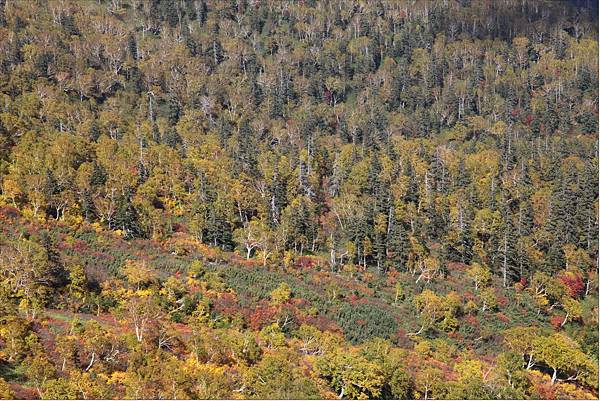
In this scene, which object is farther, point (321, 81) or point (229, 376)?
point (321, 81)

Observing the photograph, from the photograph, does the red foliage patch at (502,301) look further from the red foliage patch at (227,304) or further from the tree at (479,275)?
the red foliage patch at (227,304)

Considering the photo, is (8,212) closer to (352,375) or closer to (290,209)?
(290,209)

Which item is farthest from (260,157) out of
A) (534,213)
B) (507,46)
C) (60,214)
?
(507,46)

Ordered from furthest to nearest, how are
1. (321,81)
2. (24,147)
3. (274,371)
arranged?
1. (321,81)
2. (24,147)
3. (274,371)

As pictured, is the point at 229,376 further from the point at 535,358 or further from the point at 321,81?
the point at 321,81

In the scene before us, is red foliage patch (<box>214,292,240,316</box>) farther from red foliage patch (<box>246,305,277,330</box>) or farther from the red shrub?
the red shrub

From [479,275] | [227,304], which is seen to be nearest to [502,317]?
[479,275]

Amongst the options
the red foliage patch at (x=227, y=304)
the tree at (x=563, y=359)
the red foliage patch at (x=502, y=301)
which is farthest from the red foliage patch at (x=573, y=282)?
the red foliage patch at (x=227, y=304)

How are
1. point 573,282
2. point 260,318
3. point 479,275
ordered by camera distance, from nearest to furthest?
point 260,318 → point 479,275 → point 573,282
